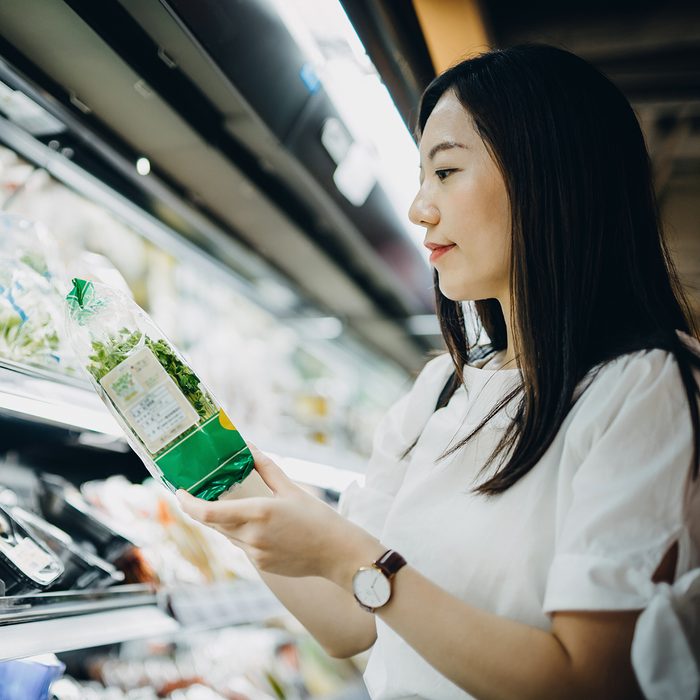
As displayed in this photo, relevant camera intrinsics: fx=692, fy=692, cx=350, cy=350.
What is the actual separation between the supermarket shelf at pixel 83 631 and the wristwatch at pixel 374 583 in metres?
0.57

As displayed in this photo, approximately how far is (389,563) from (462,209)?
520mm

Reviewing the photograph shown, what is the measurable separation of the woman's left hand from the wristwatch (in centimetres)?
2

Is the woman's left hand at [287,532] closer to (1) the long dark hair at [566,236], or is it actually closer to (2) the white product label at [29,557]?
(1) the long dark hair at [566,236]

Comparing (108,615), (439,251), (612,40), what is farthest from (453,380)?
(612,40)

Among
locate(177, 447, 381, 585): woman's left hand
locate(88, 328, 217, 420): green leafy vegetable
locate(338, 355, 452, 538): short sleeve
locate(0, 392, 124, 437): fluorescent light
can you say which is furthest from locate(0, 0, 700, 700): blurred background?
locate(177, 447, 381, 585): woman's left hand

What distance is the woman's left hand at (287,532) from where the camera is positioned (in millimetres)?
804

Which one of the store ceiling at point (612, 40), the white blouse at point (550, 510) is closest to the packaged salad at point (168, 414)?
the white blouse at point (550, 510)

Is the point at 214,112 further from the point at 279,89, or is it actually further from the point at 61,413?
the point at 61,413

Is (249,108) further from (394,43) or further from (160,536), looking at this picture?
(160,536)

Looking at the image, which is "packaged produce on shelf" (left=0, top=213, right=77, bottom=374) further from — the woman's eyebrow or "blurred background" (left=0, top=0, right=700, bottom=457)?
the woman's eyebrow

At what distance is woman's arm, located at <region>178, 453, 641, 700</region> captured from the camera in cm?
78

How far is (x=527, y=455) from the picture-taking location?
3.13 feet

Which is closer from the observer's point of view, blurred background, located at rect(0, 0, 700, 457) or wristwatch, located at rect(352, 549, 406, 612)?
wristwatch, located at rect(352, 549, 406, 612)

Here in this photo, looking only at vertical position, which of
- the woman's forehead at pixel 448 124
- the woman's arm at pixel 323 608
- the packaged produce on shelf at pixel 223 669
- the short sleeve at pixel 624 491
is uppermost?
the woman's forehead at pixel 448 124
